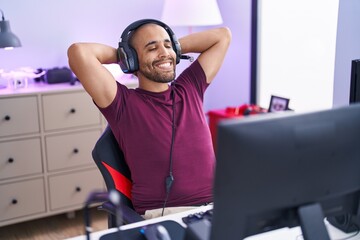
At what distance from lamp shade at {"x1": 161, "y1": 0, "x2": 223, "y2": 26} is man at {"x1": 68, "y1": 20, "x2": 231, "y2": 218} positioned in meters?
1.08

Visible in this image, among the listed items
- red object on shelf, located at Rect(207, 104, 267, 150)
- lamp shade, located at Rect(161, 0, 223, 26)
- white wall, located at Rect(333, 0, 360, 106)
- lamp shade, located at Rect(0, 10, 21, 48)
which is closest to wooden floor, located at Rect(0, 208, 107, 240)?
red object on shelf, located at Rect(207, 104, 267, 150)

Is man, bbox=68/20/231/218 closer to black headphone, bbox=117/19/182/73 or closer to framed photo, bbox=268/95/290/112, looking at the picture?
black headphone, bbox=117/19/182/73

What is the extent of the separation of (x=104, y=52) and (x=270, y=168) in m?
1.13

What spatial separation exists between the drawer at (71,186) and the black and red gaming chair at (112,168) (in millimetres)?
1195

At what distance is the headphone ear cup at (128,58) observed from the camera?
178 cm

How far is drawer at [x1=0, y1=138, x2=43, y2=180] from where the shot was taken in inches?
105

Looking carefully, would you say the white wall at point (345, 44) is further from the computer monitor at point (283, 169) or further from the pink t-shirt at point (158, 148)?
the computer monitor at point (283, 169)

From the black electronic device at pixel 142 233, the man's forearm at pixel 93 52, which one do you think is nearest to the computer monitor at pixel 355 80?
the black electronic device at pixel 142 233

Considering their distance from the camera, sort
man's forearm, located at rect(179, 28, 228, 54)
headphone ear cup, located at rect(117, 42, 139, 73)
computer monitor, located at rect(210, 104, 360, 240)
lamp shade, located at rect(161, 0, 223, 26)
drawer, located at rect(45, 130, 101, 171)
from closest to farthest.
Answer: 1. computer monitor, located at rect(210, 104, 360, 240)
2. headphone ear cup, located at rect(117, 42, 139, 73)
3. man's forearm, located at rect(179, 28, 228, 54)
4. drawer, located at rect(45, 130, 101, 171)
5. lamp shade, located at rect(161, 0, 223, 26)

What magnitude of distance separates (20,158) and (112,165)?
1.27 meters

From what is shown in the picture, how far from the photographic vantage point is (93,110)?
2.83 m

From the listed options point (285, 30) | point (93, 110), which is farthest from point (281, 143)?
point (285, 30)

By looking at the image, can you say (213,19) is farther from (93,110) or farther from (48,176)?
(48,176)

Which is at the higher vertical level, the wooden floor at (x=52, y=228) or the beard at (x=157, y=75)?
the beard at (x=157, y=75)
